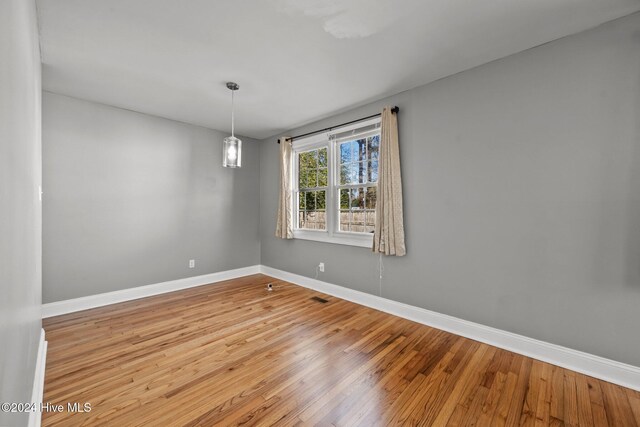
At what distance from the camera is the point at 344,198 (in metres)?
3.86

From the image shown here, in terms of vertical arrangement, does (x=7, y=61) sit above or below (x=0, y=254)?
above

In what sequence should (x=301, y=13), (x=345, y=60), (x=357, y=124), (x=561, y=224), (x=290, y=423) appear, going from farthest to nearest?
(x=357, y=124) < (x=345, y=60) < (x=561, y=224) < (x=301, y=13) < (x=290, y=423)

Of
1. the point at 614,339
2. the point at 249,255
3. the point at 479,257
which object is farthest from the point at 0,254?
the point at 249,255

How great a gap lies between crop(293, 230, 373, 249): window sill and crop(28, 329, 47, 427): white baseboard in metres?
3.03

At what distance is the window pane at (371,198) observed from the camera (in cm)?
350

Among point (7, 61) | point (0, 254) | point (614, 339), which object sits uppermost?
point (7, 61)

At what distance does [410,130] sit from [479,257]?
1548 mm

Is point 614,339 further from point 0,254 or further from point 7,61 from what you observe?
point 7,61

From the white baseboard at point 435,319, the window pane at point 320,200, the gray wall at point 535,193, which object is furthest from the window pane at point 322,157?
the white baseboard at point 435,319

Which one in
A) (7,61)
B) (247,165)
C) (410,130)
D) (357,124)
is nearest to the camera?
(7,61)

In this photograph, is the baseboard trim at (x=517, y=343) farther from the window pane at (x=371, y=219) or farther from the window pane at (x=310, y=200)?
the window pane at (x=310, y=200)

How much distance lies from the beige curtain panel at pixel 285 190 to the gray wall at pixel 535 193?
75.7 inches

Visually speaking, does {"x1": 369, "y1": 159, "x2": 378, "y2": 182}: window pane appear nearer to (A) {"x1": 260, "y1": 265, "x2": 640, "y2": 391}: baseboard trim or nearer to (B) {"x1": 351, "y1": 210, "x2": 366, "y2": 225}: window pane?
(B) {"x1": 351, "y1": 210, "x2": 366, "y2": 225}: window pane

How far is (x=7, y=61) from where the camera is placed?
34.2 inches
